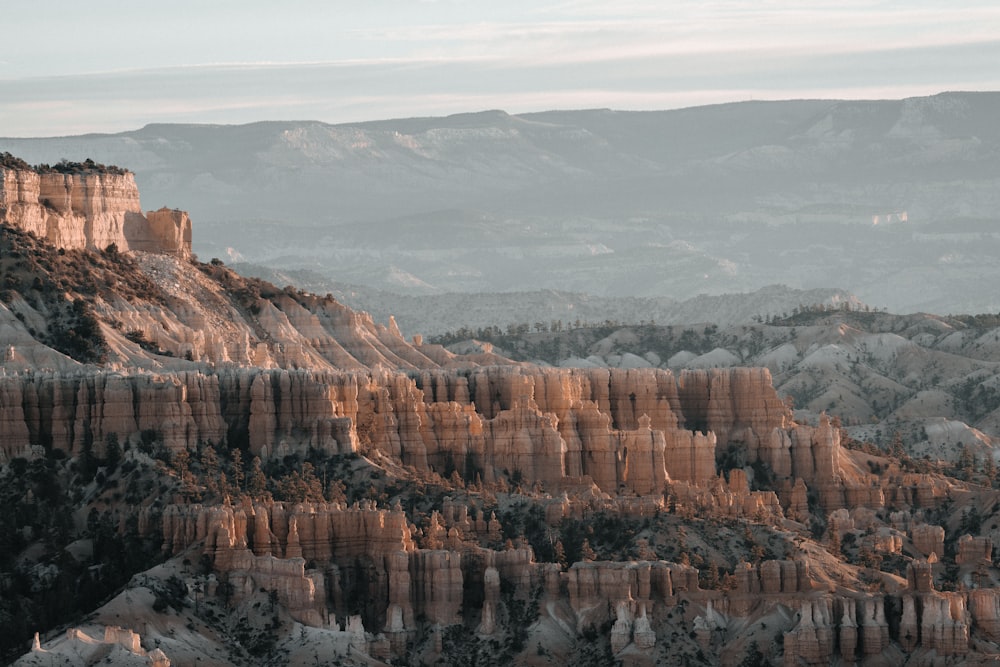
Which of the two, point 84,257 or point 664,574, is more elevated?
point 84,257

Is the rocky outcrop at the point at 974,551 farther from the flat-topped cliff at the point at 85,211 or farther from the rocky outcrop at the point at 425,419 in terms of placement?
the flat-topped cliff at the point at 85,211

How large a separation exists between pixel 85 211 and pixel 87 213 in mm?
132

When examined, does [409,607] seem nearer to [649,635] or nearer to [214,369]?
[649,635]

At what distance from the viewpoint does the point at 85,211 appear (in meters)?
145

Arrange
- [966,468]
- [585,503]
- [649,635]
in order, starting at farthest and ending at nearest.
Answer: [966,468] < [585,503] < [649,635]

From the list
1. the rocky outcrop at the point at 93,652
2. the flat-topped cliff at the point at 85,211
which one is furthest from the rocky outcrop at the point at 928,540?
the rocky outcrop at the point at 93,652

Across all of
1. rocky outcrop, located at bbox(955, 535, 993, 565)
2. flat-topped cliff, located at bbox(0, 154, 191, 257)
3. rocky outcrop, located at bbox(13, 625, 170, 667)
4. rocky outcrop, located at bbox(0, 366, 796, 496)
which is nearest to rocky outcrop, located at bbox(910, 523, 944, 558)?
rocky outcrop, located at bbox(955, 535, 993, 565)

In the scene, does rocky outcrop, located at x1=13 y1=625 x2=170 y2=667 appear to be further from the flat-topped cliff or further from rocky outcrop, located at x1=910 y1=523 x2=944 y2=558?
the flat-topped cliff

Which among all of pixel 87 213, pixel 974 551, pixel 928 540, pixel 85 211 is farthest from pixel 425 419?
pixel 974 551

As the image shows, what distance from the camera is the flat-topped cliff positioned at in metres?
140

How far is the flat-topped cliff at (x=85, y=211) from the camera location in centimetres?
14025

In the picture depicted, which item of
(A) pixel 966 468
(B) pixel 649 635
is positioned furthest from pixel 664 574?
(A) pixel 966 468

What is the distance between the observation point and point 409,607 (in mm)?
109875

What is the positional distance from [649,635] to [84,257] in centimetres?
4351
